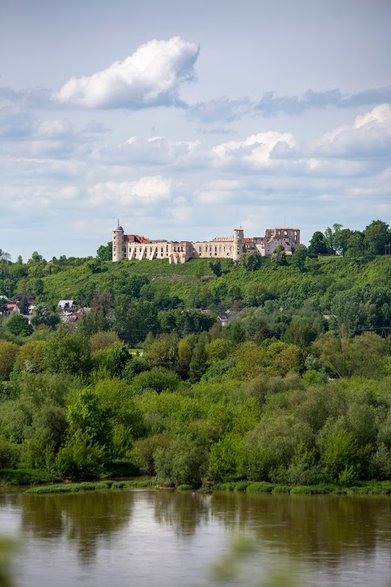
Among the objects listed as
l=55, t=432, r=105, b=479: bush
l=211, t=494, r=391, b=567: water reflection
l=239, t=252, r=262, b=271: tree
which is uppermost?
l=239, t=252, r=262, b=271: tree

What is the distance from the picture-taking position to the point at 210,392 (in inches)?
1992

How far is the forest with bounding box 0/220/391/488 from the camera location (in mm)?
36000

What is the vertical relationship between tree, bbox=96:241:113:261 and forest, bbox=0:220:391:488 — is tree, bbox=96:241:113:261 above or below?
above

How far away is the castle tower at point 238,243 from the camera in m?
130

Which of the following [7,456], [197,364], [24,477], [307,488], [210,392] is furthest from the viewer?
[197,364]

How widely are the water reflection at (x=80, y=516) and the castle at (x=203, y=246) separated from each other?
311 feet

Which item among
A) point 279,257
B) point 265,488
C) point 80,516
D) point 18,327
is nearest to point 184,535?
point 80,516

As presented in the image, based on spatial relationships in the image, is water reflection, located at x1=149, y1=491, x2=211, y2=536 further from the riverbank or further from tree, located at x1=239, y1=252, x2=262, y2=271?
tree, located at x1=239, y1=252, x2=262, y2=271

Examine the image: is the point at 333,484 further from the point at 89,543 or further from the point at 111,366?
the point at 111,366

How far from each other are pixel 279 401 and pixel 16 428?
9855 millimetres

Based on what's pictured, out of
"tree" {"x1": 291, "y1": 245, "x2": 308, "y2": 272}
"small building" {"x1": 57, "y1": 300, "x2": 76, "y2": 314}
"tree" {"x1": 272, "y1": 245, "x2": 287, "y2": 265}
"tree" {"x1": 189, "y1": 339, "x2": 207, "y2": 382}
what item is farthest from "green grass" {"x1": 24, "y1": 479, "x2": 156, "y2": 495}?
"tree" {"x1": 272, "y1": 245, "x2": 287, "y2": 265}

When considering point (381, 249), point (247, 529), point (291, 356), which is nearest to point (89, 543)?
point (247, 529)

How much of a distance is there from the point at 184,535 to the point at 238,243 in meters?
103

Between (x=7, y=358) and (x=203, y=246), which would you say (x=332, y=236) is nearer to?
(x=203, y=246)
